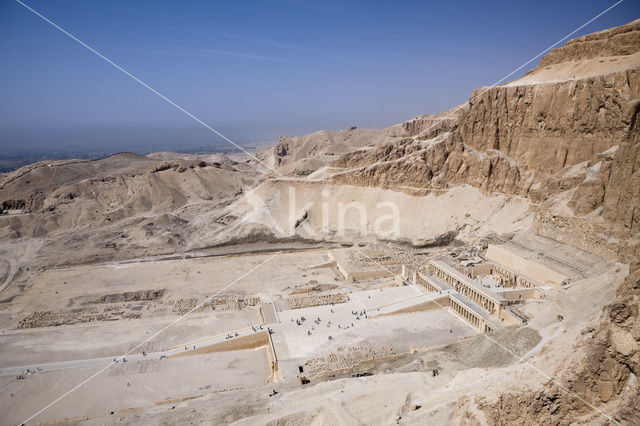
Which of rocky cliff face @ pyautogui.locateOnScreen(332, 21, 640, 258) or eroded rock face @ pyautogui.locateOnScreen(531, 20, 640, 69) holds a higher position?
eroded rock face @ pyautogui.locateOnScreen(531, 20, 640, 69)

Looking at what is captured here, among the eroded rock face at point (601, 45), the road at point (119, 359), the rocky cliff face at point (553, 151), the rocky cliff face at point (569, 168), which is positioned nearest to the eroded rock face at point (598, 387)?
the rocky cliff face at point (569, 168)

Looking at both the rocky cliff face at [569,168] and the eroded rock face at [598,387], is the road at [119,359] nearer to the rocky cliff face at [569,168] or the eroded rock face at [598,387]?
the rocky cliff face at [569,168]

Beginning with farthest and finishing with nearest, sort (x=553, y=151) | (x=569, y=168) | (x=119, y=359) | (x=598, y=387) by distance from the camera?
(x=553, y=151), (x=569, y=168), (x=119, y=359), (x=598, y=387)

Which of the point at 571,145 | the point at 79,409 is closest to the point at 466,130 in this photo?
the point at 571,145

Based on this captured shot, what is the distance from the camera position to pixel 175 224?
58.1 metres

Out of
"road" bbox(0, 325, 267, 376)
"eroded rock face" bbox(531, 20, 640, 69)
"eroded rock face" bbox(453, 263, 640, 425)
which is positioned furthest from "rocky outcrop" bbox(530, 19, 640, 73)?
"road" bbox(0, 325, 267, 376)

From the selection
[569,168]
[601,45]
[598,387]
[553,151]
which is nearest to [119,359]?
[598,387]

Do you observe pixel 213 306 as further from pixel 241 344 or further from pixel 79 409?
pixel 79 409

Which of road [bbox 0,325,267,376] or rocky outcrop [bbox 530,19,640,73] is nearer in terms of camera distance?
road [bbox 0,325,267,376]

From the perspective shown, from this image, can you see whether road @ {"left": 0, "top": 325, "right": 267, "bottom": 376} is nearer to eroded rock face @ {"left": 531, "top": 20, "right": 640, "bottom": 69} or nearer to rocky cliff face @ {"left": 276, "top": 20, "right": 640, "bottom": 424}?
rocky cliff face @ {"left": 276, "top": 20, "right": 640, "bottom": 424}

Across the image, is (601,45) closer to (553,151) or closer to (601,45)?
(601,45)

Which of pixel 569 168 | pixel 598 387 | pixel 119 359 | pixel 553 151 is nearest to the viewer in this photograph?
pixel 598 387

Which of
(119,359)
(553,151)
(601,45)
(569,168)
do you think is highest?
(601,45)

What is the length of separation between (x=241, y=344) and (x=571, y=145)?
35604 mm
